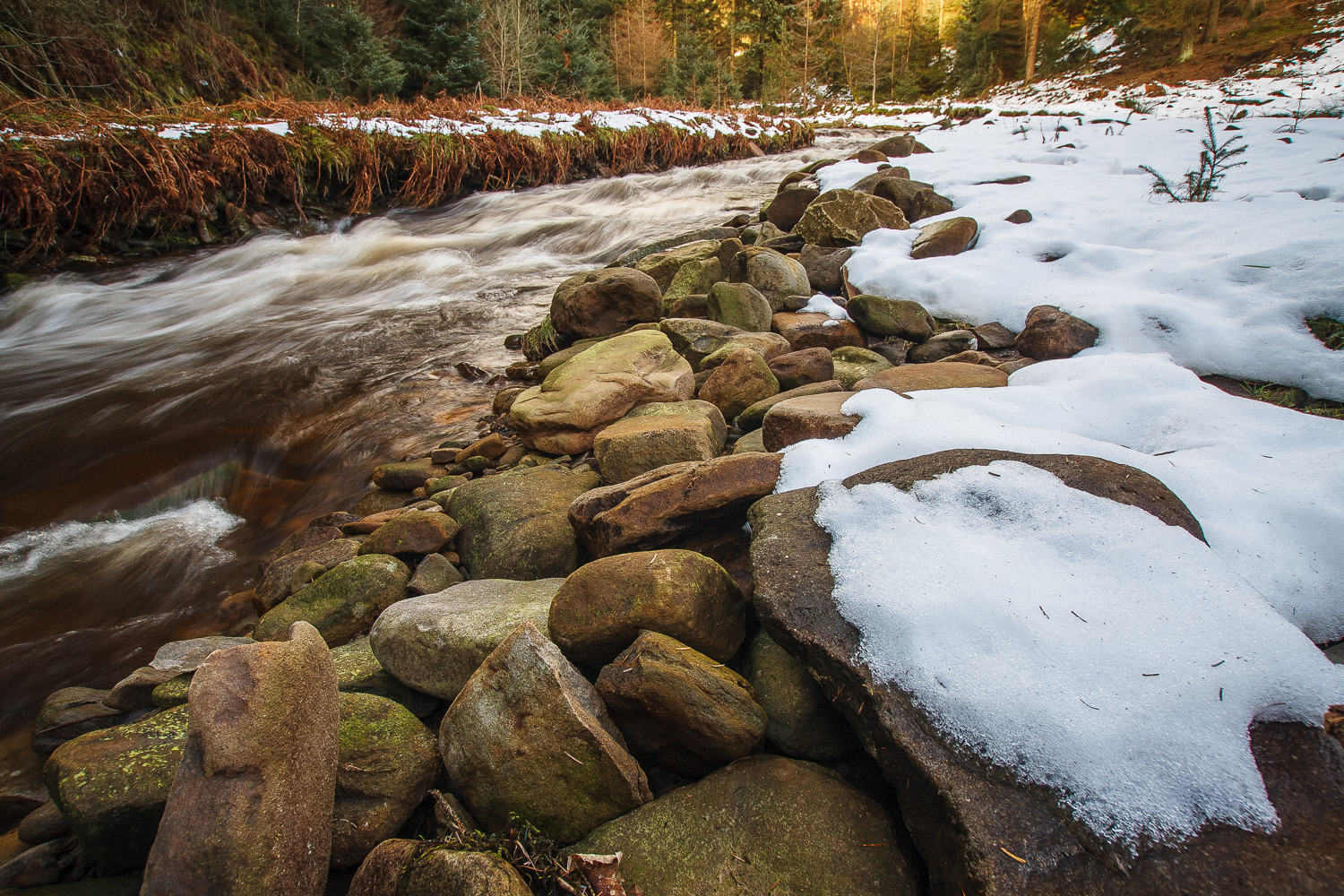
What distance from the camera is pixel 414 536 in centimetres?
266

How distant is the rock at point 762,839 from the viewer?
114 cm

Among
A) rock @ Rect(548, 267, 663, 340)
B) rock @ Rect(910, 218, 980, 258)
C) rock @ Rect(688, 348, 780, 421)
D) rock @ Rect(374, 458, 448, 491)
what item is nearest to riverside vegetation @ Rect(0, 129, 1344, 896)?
rock @ Rect(688, 348, 780, 421)

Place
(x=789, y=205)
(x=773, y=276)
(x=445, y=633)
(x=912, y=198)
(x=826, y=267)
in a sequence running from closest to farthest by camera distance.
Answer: (x=445, y=633) < (x=773, y=276) < (x=826, y=267) < (x=912, y=198) < (x=789, y=205)

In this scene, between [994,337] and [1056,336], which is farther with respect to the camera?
[994,337]

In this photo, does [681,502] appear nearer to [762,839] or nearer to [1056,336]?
[762,839]

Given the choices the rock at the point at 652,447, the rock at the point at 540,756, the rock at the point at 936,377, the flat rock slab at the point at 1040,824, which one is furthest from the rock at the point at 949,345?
the rock at the point at 540,756

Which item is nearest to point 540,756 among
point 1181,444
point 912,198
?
point 1181,444

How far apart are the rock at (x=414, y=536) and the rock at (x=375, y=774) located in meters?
1.08

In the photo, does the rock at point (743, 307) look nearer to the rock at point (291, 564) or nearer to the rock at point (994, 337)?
the rock at point (994, 337)

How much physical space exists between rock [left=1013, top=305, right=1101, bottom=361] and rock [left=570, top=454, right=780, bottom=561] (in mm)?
2168

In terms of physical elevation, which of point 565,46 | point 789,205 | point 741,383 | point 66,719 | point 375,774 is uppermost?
point 565,46

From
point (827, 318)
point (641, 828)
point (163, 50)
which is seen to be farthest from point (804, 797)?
point (163, 50)

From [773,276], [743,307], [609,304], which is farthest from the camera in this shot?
[609,304]

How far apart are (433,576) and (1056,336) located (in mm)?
3519
